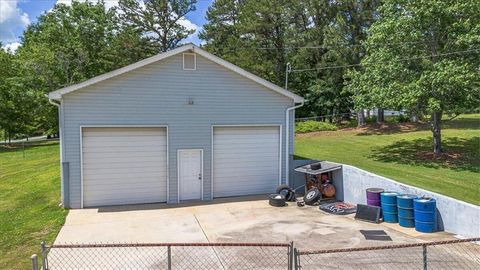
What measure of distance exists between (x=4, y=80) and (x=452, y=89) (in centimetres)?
3397

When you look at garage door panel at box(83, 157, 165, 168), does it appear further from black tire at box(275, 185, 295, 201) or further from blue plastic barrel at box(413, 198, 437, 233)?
blue plastic barrel at box(413, 198, 437, 233)

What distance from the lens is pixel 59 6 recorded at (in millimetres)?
39406

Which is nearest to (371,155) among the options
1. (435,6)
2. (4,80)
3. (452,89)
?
(452,89)

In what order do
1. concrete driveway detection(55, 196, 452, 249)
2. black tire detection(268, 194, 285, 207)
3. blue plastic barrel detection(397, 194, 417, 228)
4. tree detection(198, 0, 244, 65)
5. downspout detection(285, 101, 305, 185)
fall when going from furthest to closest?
tree detection(198, 0, 244, 65), downspout detection(285, 101, 305, 185), black tire detection(268, 194, 285, 207), blue plastic barrel detection(397, 194, 417, 228), concrete driveway detection(55, 196, 452, 249)

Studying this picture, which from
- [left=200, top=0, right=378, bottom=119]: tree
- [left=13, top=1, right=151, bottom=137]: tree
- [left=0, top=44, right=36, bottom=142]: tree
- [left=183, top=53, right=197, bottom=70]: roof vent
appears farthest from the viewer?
[left=13, top=1, right=151, bottom=137]: tree

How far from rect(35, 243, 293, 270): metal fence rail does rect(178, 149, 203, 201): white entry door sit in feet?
15.9

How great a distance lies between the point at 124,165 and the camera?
12.3 meters

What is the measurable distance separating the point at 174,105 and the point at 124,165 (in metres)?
2.57

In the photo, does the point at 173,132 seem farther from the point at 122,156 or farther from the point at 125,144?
the point at 122,156

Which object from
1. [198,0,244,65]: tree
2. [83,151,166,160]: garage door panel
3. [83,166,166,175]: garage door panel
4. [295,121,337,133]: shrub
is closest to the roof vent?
[83,151,166,160]: garage door panel

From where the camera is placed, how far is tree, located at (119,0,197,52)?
4038 cm

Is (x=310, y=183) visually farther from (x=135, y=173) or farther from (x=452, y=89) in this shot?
(x=452, y=89)

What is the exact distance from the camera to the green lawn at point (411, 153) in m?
14.3

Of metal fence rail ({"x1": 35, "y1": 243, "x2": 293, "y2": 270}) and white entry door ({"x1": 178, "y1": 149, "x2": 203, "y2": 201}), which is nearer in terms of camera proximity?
metal fence rail ({"x1": 35, "y1": 243, "x2": 293, "y2": 270})
